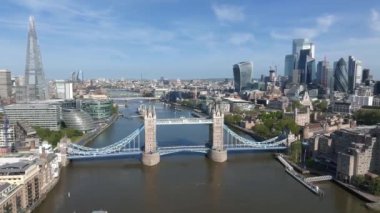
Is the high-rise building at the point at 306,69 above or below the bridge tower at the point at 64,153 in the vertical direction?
above

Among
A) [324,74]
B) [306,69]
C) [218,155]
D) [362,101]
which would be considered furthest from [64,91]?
[324,74]

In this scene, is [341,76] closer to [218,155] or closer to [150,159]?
[218,155]

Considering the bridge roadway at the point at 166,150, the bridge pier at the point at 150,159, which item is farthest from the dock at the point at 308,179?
the bridge pier at the point at 150,159

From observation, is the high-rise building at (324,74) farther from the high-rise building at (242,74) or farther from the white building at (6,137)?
the white building at (6,137)

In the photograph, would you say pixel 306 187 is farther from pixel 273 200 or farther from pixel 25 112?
pixel 25 112

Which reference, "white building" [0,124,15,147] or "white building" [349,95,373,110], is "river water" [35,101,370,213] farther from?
"white building" [349,95,373,110]
